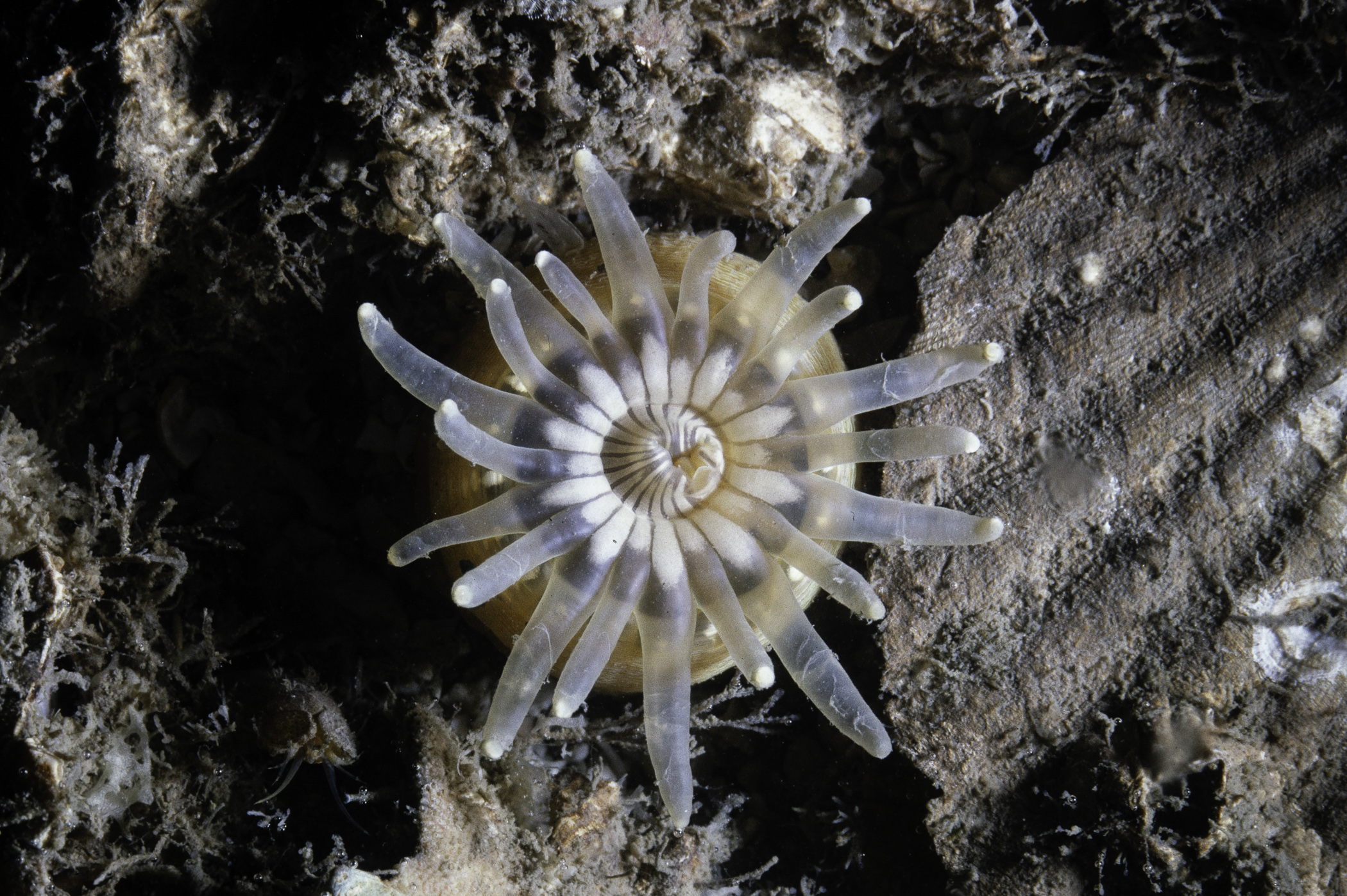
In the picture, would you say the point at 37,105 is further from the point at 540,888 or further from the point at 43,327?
the point at 540,888

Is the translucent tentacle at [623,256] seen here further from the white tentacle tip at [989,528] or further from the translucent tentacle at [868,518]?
the white tentacle tip at [989,528]

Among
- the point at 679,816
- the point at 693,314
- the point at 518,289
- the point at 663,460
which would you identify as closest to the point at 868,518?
the point at 663,460

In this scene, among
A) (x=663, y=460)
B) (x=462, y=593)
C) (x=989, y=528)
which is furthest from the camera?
(x=663, y=460)

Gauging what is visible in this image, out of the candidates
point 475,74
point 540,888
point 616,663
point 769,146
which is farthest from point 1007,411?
point 540,888

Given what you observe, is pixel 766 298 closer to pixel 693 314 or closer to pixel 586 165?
pixel 693 314

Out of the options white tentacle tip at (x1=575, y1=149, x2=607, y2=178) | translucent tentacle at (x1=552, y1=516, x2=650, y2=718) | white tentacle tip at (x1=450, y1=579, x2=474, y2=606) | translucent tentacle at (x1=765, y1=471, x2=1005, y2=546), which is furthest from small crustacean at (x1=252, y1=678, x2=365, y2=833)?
white tentacle tip at (x1=575, y1=149, x2=607, y2=178)

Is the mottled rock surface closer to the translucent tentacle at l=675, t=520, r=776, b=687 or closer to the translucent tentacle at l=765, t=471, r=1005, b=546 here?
the translucent tentacle at l=765, t=471, r=1005, b=546
